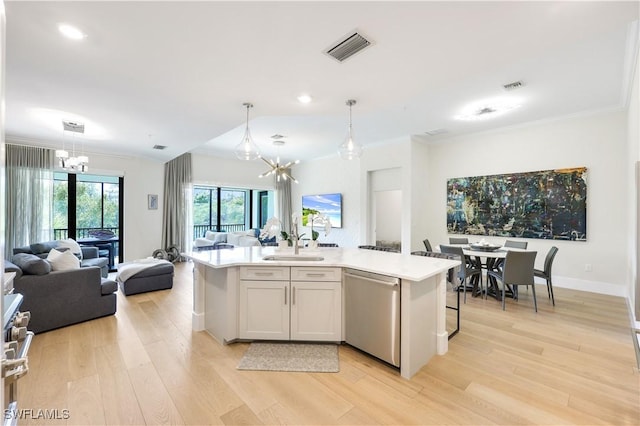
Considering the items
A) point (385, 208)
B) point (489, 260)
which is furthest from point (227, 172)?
point (489, 260)

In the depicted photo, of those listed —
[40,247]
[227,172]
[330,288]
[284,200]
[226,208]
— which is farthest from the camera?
[284,200]

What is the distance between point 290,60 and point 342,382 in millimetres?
2750

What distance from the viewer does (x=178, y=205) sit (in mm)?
7398

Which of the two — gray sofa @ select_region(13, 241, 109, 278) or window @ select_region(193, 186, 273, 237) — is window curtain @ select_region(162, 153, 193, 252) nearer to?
window @ select_region(193, 186, 273, 237)

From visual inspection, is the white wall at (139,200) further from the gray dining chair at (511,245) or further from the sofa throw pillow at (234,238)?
the gray dining chair at (511,245)

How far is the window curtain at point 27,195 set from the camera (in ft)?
17.0

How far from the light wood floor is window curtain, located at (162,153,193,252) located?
4.22 meters

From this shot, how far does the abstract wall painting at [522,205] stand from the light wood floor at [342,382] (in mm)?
2093

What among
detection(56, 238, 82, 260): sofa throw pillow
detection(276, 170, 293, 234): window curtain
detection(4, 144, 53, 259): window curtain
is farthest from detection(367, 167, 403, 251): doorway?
detection(4, 144, 53, 259): window curtain

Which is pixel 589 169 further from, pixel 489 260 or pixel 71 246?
pixel 71 246

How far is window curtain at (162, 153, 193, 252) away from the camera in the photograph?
727 cm

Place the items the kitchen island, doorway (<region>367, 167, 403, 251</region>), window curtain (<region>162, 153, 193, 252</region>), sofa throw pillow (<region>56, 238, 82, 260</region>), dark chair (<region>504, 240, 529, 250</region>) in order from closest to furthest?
the kitchen island
dark chair (<region>504, 240, 529, 250</region>)
sofa throw pillow (<region>56, 238, 82, 260</region>)
doorway (<region>367, 167, 403, 251</region>)
window curtain (<region>162, 153, 193, 252</region>)

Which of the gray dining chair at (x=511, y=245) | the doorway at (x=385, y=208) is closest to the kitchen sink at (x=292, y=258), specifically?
the gray dining chair at (x=511, y=245)

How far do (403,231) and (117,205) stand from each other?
6.72 m
